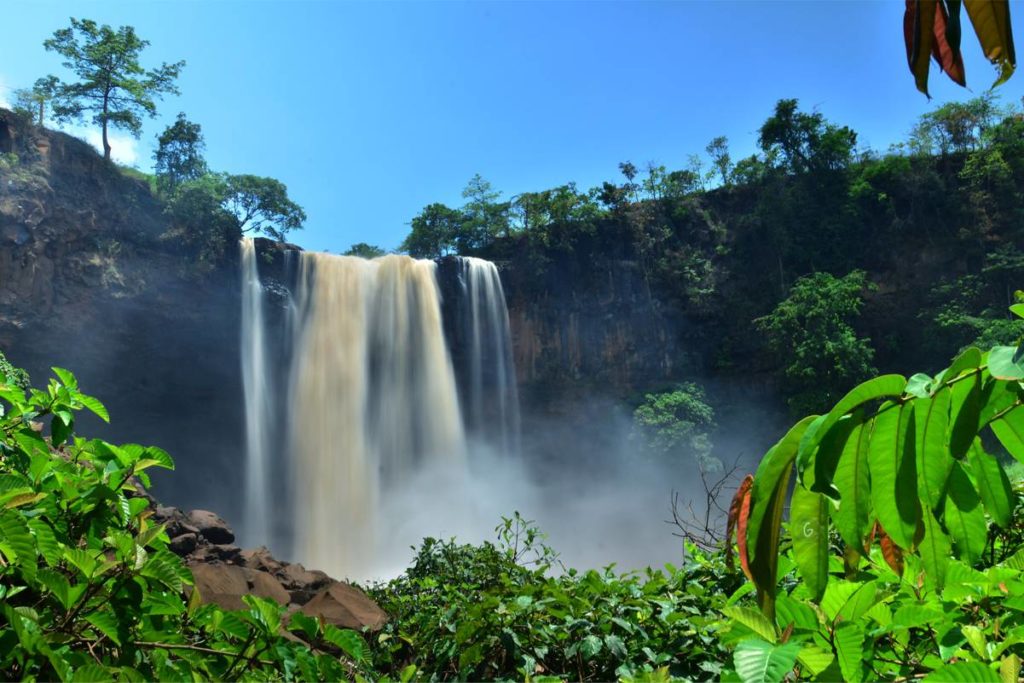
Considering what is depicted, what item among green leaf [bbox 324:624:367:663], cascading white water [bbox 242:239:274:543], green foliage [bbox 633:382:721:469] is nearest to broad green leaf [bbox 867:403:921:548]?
green leaf [bbox 324:624:367:663]

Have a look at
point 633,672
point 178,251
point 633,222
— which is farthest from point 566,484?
point 633,672

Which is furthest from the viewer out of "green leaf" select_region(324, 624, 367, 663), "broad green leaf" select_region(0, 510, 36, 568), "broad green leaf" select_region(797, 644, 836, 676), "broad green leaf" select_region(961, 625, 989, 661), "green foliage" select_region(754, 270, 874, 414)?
"green foliage" select_region(754, 270, 874, 414)

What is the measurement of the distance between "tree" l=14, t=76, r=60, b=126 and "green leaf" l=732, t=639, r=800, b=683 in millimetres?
25517

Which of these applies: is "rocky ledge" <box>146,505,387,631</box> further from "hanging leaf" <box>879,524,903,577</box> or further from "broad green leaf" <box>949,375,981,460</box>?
"broad green leaf" <box>949,375,981,460</box>

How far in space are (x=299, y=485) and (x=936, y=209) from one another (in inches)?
960

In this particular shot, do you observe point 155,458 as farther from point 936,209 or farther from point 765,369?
point 936,209

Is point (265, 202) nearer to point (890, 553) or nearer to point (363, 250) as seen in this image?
point (363, 250)

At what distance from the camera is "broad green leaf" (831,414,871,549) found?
777 mm

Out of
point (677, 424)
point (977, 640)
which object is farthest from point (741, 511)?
point (677, 424)

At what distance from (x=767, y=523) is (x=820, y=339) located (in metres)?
24.1

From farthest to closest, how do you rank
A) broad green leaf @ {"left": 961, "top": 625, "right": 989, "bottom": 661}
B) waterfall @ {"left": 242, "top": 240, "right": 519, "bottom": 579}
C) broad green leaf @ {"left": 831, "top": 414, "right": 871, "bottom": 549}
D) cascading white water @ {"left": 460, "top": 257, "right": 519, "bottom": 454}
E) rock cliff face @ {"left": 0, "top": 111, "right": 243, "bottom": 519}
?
cascading white water @ {"left": 460, "top": 257, "right": 519, "bottom": 454}
waterfall @ {"left": 242, "top": 240, "right": 519, "bottom": 579}
rock cliff face @ {"left": 0, "top": 111, "right": 243, "bottom": 519}
broad green leaf @ {"left": 961, "top": 625, "right": 989, "bottom": 661}
broad green leaf @ {"left": 831, "top": 414, "right": 871, "bottom": 549}

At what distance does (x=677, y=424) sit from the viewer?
2331 cm

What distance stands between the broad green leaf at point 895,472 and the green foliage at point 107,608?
42.3 inches

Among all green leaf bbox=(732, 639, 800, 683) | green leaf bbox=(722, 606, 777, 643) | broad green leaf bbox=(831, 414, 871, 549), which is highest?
broad green leaf bbox=(831, 414, 871, 549)
